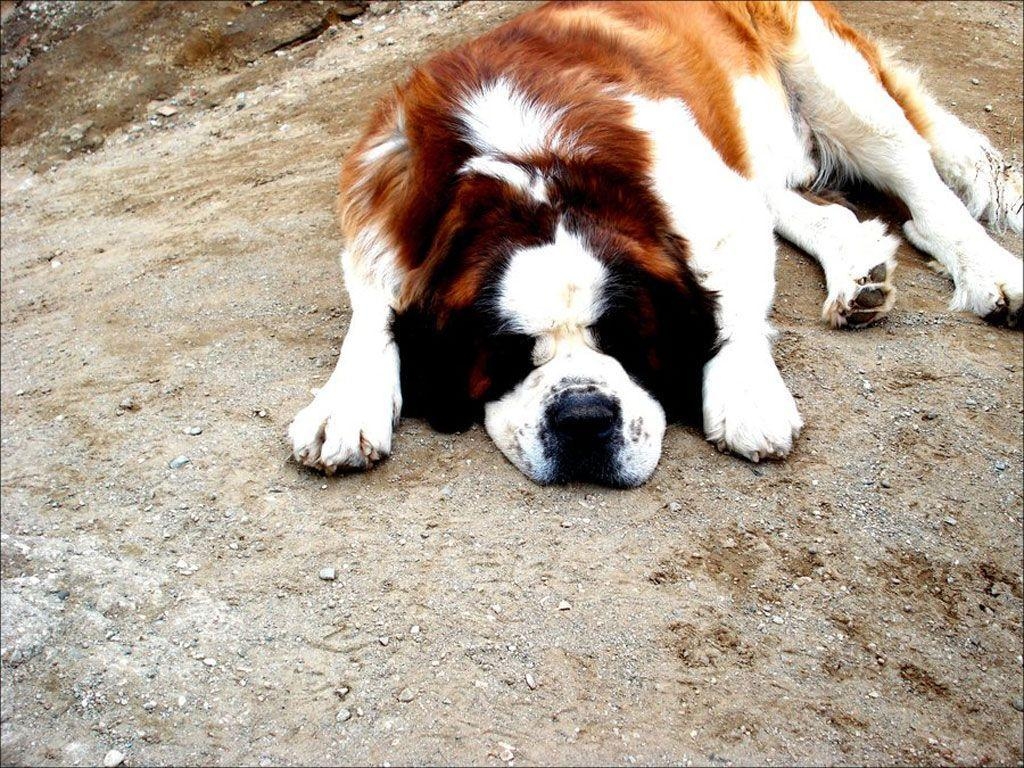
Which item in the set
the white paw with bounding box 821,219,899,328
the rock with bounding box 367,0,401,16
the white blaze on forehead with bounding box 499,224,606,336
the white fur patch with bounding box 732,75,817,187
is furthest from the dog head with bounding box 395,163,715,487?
the rock with bounding box 367,0,401,16

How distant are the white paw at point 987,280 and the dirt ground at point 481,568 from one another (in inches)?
2.6

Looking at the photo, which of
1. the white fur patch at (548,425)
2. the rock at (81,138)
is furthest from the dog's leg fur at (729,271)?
the rock at (81,138)

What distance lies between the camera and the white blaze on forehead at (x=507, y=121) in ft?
9.38

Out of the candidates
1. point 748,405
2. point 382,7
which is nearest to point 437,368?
point 748,405

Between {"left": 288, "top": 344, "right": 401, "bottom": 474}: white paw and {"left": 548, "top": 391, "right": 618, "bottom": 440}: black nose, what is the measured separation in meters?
0.53

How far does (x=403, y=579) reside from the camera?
2418 millimetres

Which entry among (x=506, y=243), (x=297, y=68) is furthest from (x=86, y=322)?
(x=297, y=68)

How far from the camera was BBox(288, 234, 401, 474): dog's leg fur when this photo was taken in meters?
2.77

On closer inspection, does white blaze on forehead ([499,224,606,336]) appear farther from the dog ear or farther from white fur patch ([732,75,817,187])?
white fur patch ([732,75,817,187])

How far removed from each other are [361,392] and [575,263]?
2.45 feet

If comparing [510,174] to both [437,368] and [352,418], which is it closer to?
[437,368]

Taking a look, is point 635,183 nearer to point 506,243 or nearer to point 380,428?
point 506,243

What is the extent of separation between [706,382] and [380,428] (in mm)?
971

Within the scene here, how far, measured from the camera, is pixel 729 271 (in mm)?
3094
